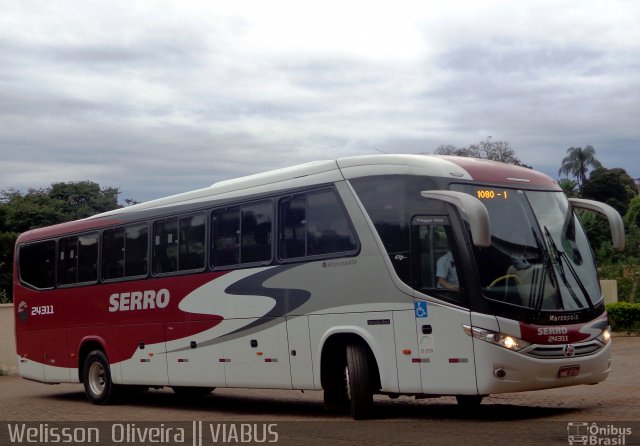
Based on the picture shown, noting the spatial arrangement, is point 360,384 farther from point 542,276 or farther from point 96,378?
point 96,378

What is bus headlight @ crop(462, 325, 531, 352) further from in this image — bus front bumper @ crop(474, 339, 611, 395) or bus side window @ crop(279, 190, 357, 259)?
bus side window @ crop(279, 190, 357, 259)

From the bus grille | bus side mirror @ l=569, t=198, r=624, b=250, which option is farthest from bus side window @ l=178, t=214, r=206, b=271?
bus side mirror @ l=569, t=198, r=624, b=250

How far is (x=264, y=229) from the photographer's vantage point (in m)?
14.3

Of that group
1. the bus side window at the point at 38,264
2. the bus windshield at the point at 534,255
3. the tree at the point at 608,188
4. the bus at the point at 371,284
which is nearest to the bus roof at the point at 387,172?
the bus at the point at 371,284

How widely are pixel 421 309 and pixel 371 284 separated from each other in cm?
88

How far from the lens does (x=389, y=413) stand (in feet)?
45.0

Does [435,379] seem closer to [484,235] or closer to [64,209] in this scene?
[484,235]

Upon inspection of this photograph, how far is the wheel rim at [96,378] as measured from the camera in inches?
727

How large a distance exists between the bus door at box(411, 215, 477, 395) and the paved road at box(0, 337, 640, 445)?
0.62 m

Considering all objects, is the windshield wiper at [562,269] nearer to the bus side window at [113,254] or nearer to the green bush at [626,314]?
the bus side window at [113,254]

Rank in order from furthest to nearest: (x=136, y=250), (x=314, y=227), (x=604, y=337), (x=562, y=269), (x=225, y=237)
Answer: (x=136, y=250) < (x=225, y=237) < (x=314, y=227) < (x=604, y=337) < (x=562, y=269)

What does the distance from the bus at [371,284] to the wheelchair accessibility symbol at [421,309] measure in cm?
2

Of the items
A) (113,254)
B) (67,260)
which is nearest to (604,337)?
(113,254)

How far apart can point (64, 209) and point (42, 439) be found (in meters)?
51.9
